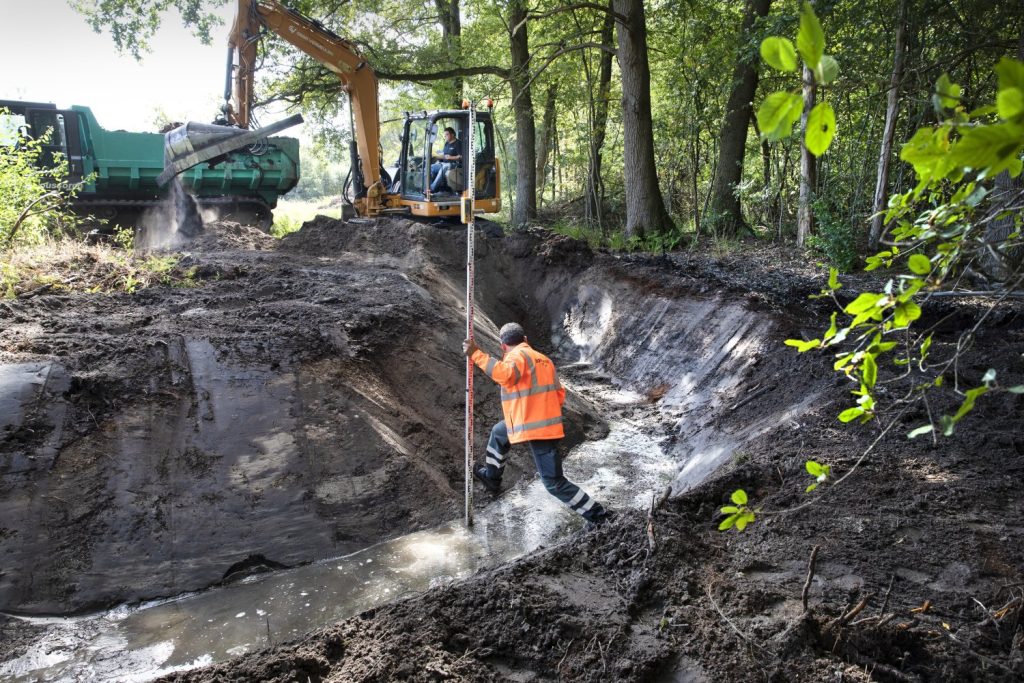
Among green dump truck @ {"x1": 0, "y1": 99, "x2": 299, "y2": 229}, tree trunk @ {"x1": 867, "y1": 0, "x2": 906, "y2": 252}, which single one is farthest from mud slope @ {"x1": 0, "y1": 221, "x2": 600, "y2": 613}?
green dump truck @ {"x1": 0, "y1": 99, "x2": 299, "y2": 229}

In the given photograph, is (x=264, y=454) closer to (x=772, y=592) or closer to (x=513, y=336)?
(x=513, y=336)

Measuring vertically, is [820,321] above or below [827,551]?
above

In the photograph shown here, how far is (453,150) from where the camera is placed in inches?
582

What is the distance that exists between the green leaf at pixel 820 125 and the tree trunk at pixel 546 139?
2024 cm

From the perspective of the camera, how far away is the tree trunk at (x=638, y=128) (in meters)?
14.4

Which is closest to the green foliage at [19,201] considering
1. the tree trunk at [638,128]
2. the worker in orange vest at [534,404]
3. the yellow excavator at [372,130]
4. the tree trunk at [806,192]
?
the yellow excavator at [372,130]

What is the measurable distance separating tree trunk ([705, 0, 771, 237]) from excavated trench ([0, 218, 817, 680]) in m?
5.70

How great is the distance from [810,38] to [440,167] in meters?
14.0

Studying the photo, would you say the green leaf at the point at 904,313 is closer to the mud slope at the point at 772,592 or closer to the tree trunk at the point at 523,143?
the mud slope at the point at 772,592

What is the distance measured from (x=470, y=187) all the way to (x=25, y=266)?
611 centimetres

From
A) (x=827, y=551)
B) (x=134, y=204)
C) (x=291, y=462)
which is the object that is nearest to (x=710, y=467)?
(x=827, y=551)

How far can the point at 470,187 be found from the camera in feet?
20.8

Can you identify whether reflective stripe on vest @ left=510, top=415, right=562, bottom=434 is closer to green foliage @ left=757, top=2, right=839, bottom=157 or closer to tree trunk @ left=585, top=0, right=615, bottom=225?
green foliage @ left=757, top=2, right=839, bottom=157

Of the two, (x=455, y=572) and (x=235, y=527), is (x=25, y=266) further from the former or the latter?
(x=455, y=572)
